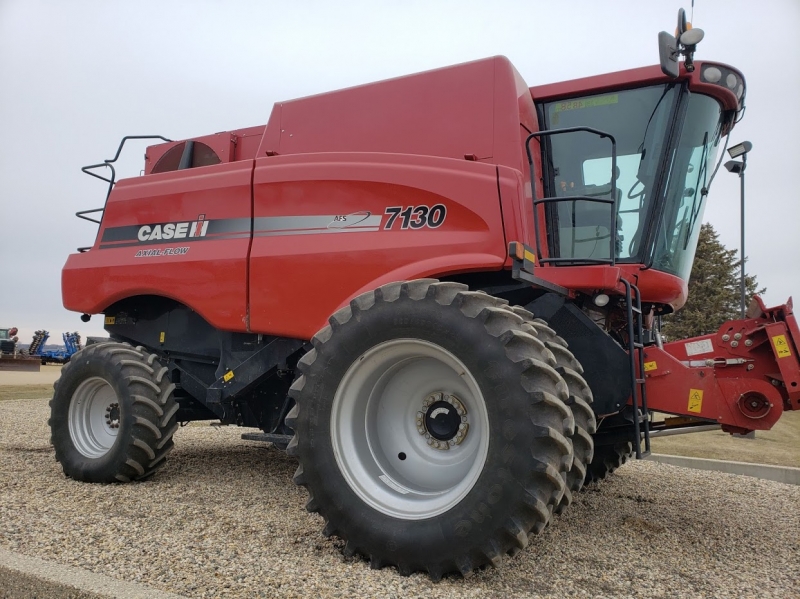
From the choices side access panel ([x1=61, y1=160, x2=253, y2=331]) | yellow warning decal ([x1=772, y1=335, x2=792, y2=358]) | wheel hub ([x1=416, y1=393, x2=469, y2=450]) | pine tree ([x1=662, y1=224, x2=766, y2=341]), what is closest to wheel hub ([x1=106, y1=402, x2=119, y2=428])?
side access panel ([x1=61, y1=160, x2=253, y2=331])

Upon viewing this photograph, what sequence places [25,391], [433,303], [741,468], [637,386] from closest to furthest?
[433,303]
[637,386]
[741,468]
[25,391]

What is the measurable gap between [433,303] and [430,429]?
782mm

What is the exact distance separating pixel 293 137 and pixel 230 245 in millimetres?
1043

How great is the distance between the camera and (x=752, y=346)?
406 cm

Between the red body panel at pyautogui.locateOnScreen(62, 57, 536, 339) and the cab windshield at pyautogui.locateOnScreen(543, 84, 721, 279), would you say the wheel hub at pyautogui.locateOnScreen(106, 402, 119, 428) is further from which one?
the cab windshield at pyautogui.locateOnScreen(543, 84, 721, 279)

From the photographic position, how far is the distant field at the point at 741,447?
8219 mm

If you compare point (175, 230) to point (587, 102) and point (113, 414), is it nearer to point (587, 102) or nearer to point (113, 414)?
point (113, 414)

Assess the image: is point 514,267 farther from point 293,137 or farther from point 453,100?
point 293,137

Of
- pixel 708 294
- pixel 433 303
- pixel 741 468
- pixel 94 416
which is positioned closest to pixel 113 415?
pixel 94 416

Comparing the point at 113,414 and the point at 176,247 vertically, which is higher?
the point at 176,247

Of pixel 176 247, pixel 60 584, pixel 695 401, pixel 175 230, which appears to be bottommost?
pixel 60 584

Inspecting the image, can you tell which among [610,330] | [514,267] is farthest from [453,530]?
[610,330]

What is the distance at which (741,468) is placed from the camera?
7180 millimetres

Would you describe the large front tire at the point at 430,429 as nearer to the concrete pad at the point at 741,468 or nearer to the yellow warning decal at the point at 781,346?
the yellow warning decal at the point at 781,346
